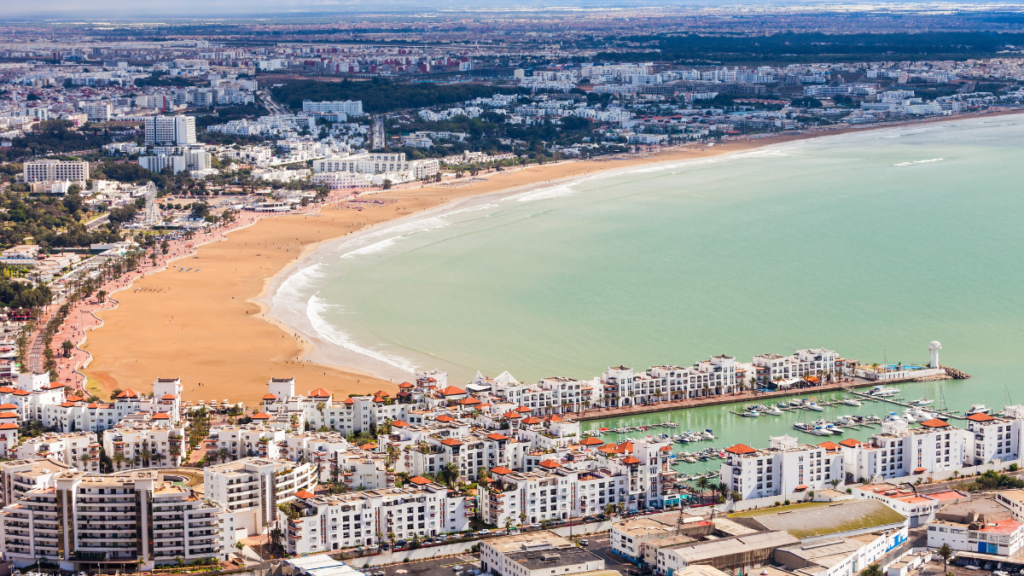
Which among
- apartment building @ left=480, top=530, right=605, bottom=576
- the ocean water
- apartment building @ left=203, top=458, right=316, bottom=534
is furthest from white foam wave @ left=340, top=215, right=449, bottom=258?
apartment building @ left=480, top=530, right=605, bottom=576

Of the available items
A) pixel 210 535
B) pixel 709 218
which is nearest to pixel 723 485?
pixel 210 535

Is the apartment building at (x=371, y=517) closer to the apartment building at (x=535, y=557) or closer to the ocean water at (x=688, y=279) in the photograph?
the apartment building at (x=535, y=557)

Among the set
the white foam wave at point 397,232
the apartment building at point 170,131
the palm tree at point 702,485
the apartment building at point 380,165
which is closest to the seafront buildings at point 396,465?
the palm tree at point 702,485

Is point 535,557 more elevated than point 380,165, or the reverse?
point 380,165

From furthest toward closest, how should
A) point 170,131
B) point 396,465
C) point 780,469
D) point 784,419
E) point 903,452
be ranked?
point 170,131 < point 784,419 < point 903,452 < point 396,465 < point 780,469

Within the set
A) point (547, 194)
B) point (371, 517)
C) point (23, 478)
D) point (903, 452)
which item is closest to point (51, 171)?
point (547, 194)

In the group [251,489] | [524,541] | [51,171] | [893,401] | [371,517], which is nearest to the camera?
[524,541]

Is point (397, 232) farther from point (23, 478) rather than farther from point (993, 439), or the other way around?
point (23, 478)

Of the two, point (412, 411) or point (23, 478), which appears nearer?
point (23, 478)
